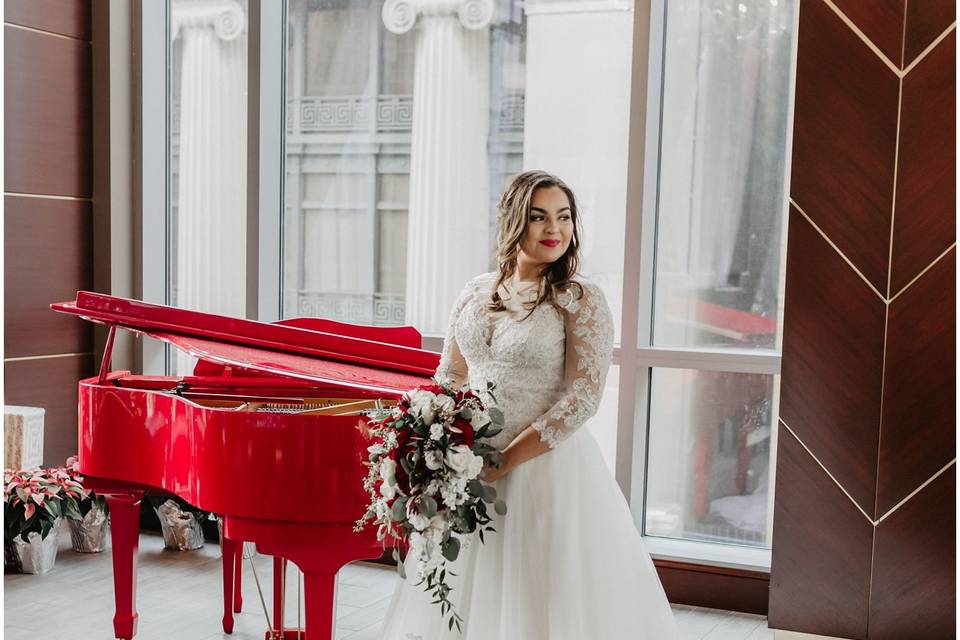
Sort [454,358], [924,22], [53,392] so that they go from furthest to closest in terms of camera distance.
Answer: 1. [53,392]
2. [924,22]
3. [454,358]

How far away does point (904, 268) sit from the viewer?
339 cm

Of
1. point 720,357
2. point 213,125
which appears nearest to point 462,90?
point 213,125

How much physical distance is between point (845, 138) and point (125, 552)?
2.79 meters

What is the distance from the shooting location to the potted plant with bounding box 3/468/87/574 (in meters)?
4.23

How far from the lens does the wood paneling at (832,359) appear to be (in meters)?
3.44

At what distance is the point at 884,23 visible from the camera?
334 centimetres

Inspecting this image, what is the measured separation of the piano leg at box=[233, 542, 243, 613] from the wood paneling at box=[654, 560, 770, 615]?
1655 millimetres

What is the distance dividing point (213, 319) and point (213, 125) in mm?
2323

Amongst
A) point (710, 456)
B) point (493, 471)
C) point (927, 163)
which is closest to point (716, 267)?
point (710, 456)

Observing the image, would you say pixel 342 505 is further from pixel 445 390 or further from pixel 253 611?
pixel 253 611

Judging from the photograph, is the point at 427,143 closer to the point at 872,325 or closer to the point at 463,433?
the point at 872,325

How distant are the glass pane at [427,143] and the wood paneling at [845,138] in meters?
1.02

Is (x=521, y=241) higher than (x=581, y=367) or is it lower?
higher

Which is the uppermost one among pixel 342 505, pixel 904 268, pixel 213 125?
pixel 213 125
